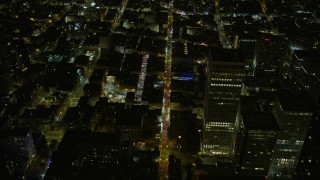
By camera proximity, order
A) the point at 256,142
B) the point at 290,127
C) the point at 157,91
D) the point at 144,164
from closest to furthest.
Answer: the point at 256,142 < the point at 290,127 < the point at 144,164 < the point at 157,91

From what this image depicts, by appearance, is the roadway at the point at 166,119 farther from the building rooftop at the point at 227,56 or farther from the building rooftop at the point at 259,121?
the building rooftop at the point at 227,56

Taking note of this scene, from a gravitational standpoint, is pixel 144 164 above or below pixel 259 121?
below

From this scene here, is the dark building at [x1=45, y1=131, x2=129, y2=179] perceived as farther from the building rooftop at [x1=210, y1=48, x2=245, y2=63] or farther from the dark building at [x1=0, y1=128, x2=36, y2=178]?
the building rooftop at [x1=210, y1=48, x2=245, y2=63]

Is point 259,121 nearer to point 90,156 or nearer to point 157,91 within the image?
point 90,156

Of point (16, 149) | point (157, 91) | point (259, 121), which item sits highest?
point (259, 121)

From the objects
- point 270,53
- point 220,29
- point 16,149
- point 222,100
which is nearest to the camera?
point 222,100

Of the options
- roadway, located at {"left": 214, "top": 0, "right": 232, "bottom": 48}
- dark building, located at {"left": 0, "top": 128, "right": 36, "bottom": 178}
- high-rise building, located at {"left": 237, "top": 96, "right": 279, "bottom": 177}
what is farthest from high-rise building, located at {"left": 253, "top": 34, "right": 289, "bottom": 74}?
dark building, located at {"left": 0, "top": 128, "right": 36, "bottom": 178}

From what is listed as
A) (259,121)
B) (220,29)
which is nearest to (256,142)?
(259,121)
